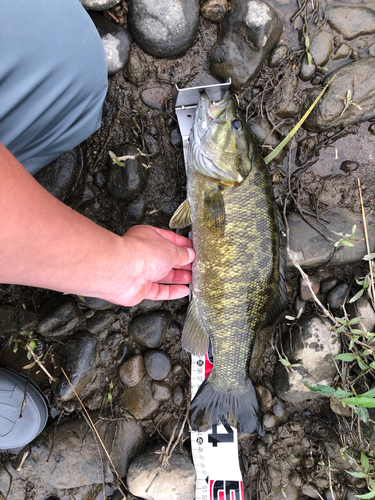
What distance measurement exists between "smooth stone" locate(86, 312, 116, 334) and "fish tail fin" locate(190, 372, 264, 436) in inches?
39.8

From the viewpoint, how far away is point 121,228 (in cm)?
272

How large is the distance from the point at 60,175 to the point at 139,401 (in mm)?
2114

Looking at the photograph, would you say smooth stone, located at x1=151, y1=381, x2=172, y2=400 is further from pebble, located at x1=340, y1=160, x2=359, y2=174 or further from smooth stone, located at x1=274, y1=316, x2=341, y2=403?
pebble, located at x1=340, y1=160, x2=359, y2=174

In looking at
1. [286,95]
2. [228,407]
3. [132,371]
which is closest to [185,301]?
[132,371]

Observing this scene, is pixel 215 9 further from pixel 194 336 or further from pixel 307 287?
pixel 194 336

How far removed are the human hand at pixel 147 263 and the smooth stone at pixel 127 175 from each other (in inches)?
18.5

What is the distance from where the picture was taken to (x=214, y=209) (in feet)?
7.51

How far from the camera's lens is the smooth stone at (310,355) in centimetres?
269

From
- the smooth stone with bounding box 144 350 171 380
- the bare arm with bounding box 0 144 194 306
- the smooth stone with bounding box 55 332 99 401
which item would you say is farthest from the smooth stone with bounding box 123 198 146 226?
the smooth stone with bounding box 144 350 171 380

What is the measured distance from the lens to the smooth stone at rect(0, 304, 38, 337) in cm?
264

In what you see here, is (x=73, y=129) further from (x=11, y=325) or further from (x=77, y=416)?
(x=77, y=416)

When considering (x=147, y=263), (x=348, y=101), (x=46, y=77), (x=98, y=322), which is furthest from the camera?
(x=98, y=322)

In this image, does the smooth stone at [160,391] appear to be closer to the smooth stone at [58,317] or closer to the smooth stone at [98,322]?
the smooth stone at [98,322]

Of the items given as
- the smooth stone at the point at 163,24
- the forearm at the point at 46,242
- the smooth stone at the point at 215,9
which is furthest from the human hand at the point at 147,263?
the smooth stone at the point at 215,9
